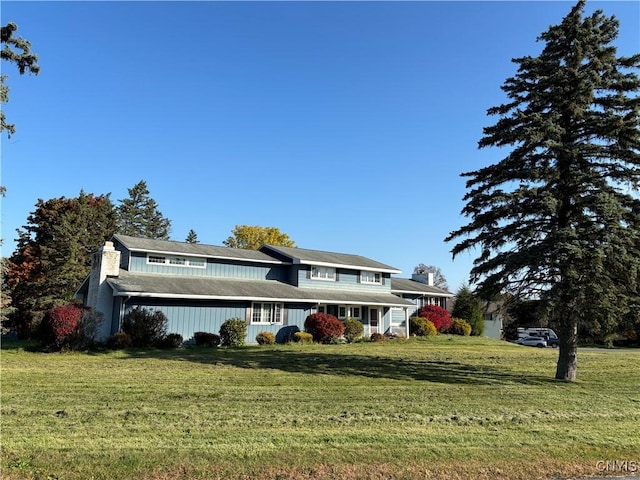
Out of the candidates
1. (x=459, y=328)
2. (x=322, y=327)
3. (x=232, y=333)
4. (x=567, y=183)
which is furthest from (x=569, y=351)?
(x=459, y=328)

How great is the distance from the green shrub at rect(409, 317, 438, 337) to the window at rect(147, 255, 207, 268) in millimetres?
16987

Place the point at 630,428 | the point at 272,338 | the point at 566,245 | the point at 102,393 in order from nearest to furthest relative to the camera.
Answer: the point at 630,428 < the point at 102,393 < the point at 566,245 < the point at 272,338

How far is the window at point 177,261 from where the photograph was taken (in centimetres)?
2728

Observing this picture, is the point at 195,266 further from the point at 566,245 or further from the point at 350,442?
the point at 350,442

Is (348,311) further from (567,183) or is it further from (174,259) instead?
(567,183)

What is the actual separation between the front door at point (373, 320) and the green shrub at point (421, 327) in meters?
4.16

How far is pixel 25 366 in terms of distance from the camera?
1556cm

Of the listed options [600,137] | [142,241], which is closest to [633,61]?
[600,137]

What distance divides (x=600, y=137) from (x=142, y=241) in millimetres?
24015

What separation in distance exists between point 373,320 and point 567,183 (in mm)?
20360

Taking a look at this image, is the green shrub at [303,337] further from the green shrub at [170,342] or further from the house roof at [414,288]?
the house roof at [414,288]

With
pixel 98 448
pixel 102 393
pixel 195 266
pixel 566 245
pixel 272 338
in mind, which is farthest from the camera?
pixel 195 266

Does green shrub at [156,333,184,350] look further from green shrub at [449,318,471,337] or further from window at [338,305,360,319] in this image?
green shrub at [449,318,471,337]

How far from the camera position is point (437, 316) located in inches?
1549
